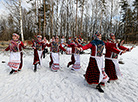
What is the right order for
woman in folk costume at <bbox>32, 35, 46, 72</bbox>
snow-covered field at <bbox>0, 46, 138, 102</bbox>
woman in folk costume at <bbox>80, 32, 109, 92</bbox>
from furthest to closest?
woman in folk costume at <bbox>32, 35, 46, 72</bbox>
woman in folk costume at <bbox>80, 32, 109, 92</bbox>
snow-covered field at <bbox>0, 46, 138, 102</bbox>

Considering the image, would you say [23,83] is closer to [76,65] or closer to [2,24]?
[76,65]

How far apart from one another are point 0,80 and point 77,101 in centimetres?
360

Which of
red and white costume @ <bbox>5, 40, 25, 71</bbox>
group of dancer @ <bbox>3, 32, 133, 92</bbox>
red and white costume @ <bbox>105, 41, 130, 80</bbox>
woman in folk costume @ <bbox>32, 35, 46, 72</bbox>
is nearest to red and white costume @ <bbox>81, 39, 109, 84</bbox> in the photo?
group of dancer @ <bbox>3, 32, 133, 92</bbox>

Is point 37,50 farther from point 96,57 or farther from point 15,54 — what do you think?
point 96,57

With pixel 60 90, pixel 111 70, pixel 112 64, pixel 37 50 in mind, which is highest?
pixel 37 50

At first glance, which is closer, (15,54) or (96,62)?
(96,62)

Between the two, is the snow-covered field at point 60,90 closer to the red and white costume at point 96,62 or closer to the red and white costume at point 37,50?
the red and white costume at point 96,62

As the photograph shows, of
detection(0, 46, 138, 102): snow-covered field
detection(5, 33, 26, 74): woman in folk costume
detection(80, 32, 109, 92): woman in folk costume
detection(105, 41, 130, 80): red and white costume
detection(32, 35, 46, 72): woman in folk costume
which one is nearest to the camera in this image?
detection(0, 46, 138, 102): snow-covered field

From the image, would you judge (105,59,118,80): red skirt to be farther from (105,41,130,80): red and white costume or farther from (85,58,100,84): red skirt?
(85,58,100,84): red skirt

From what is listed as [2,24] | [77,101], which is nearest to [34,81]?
[77,101]

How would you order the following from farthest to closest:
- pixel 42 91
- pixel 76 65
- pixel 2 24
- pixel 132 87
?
1. pixel 2 24
2. pixel 76 65
3. pixel 132 87
4. pixel 42 91

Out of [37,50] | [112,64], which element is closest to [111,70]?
[112,64]

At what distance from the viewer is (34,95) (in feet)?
9.51

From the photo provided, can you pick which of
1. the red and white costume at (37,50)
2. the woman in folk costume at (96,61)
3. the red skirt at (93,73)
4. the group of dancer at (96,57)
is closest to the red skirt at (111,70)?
the group of dancer at (96,57)
